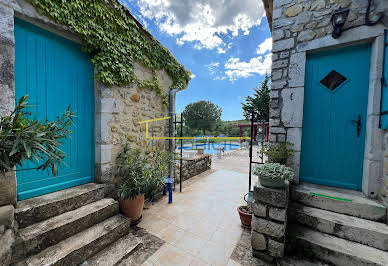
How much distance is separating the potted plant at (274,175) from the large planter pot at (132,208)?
1.85 metres

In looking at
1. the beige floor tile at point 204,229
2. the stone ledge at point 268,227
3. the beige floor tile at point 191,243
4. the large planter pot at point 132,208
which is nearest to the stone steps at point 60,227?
the large planter pot at point 132,208

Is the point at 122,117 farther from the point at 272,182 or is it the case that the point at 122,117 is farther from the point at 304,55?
the point at 304,55

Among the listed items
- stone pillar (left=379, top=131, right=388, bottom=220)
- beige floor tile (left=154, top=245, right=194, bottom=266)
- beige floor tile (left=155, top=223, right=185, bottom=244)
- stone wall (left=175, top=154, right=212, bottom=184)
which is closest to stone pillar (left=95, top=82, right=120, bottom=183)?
beige floor tile (left=155, top=223, right=185, bottom=244)

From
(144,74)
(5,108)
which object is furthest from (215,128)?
(5,108)

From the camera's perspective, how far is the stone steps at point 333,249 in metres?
1.55

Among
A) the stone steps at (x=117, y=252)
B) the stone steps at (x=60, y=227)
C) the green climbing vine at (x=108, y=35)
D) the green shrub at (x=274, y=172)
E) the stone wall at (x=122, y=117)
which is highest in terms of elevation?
the green climbing vine at (x=108, y=35)

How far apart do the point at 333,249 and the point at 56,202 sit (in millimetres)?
3208

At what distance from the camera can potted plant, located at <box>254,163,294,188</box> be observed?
1.80 metres

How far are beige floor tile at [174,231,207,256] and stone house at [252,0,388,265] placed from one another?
27.0 inches

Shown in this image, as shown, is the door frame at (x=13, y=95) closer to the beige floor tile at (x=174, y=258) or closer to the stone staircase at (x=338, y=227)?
the beige floor tile at (x=174, y=258)

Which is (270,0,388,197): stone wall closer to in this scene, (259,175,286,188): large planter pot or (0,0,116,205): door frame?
(259,175,286,188): large planter pot

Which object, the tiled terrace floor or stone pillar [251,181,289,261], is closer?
stone pillar [251,181,289,261]

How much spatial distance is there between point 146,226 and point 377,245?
2838mm

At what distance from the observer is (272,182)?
1841 millimetres
